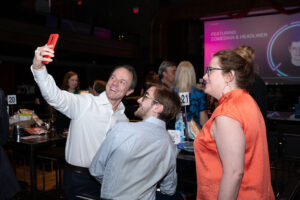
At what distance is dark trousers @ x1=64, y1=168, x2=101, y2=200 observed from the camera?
1.78m

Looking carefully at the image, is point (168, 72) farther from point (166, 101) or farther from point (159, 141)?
point (159, 141)

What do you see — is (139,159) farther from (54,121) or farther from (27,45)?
(27,45)

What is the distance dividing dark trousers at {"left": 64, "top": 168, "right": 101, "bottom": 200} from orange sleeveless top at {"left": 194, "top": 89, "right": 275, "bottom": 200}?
0.82m

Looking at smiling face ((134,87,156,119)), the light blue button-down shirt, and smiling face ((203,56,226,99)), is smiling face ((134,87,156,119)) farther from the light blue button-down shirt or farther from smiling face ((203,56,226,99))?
smiling face ((203,56,226,99))

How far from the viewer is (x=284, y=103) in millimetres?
7633

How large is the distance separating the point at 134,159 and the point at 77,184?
1.91 ft

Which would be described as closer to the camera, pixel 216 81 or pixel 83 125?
pixel 216 81

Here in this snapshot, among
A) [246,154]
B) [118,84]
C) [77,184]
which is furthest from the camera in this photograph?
[118,84]

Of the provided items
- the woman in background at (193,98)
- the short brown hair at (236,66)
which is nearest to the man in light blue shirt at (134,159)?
the short brown hair at (236,66)

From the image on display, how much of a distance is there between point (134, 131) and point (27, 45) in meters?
8.47

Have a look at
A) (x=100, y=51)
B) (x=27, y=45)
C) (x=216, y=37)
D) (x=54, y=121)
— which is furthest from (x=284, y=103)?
(x=27, y=45)

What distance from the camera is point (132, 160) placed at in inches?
56.0

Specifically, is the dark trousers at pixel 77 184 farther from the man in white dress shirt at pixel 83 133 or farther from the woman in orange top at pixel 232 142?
the woman in orange top at pixel 232 142

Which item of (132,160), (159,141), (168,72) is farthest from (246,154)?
(168,72)
